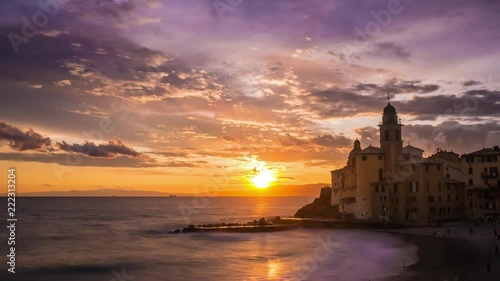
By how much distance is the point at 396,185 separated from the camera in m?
86.3

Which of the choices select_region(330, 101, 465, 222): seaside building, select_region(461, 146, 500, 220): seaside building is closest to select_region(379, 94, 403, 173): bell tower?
select_region(330, 101, 465, 222): seaside building

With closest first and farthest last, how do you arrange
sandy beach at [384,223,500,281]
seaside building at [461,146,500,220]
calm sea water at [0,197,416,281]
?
sandy beach at [384,223,500,281] → calm sea water at [0,197,416,281] → seaside building at [461,146,500,220]

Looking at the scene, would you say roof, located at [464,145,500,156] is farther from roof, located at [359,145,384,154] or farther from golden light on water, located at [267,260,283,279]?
golden light on water, located at [267,260,283,279]

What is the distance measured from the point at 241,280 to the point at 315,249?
71.1ft

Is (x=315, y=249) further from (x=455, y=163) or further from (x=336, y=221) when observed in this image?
(x=455, y=163)

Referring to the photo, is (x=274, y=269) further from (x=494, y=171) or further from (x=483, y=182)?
(x=494, y=171)

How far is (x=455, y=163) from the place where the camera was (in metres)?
A: 99.2

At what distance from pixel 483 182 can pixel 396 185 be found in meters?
16.1

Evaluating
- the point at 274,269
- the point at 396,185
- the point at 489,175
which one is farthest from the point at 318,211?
the point at 274,269

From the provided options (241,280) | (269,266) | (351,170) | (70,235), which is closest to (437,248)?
(269,266)

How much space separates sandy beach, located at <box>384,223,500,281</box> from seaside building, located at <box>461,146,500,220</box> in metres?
10.3

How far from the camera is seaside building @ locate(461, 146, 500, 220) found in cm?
8494

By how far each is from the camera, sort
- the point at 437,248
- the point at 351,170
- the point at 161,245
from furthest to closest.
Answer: the point at 351,170 → the point at 161,245 → the point at 437,248

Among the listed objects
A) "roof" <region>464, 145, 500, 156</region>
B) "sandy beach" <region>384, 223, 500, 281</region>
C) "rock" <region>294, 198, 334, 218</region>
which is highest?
"roof" <region>464, 145, 500, 156</region>
